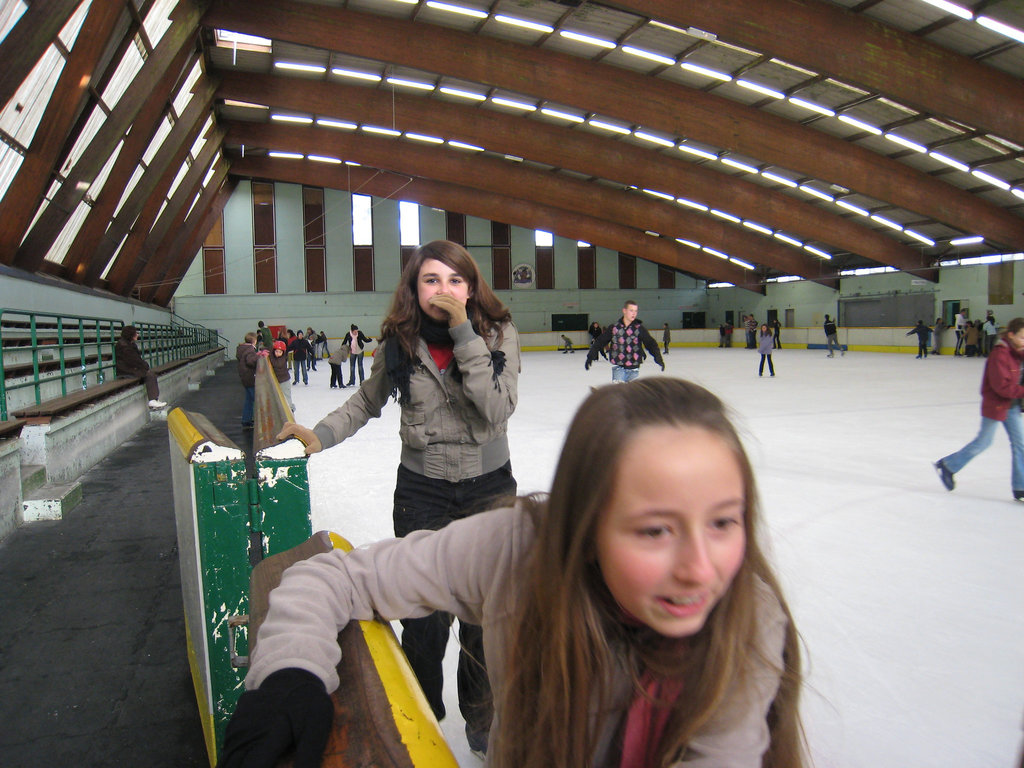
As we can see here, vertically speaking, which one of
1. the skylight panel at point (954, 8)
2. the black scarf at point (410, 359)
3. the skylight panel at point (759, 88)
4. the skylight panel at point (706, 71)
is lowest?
the black scarf at point (410, 359)

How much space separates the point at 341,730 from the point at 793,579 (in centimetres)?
327

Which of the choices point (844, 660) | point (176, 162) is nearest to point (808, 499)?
point (844, 660)

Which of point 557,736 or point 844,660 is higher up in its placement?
point 557,736

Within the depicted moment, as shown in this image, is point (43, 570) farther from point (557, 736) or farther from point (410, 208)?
point (410, 208)

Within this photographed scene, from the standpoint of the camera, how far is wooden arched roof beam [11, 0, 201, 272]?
1338 centimetres

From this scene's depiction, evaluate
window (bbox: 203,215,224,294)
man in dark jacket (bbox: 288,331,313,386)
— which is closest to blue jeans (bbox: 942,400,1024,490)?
man in dark jacket (bbox: 288,331,313,386)

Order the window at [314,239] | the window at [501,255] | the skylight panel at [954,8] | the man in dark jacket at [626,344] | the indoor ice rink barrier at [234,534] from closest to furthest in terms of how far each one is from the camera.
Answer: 1. the indoor ice rink barrier at [234,534]
2. the man in dark jacket at [626,344]
3. the skylight panel at [954,8]
4. the window at [314,239]
5. the window at [501,255]

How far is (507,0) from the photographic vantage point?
1614 cm

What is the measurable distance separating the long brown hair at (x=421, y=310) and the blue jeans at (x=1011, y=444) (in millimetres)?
4541

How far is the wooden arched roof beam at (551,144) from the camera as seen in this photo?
22156 millimetres

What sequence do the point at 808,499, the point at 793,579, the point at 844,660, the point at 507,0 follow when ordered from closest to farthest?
the point at 844,660 < the point at 793,579 < the point at 808,499 < the point at 507,0

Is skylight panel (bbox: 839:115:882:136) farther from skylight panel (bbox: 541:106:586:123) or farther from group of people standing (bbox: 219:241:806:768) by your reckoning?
group of people standing (bbox: 219:241:806:768)

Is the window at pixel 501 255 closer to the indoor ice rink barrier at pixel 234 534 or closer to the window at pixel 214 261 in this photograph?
the window at pixel 214 261

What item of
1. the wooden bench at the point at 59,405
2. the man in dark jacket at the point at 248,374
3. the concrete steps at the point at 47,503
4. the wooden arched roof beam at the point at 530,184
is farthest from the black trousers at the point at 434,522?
the wooden arched roof beam at the point at 530,184
